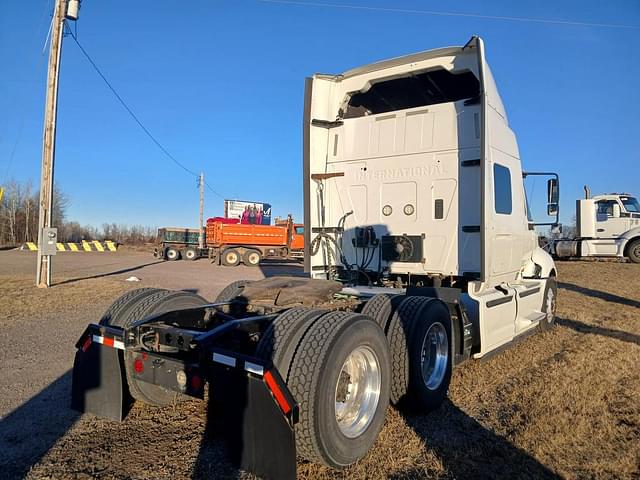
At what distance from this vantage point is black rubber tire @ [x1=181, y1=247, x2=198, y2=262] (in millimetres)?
30516

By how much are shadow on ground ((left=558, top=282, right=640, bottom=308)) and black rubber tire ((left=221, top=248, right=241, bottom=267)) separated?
707 inches

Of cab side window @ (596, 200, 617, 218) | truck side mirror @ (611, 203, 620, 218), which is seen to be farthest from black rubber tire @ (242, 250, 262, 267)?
truck side mirror @ (611, 203, 620, 218)

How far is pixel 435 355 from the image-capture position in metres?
4.41

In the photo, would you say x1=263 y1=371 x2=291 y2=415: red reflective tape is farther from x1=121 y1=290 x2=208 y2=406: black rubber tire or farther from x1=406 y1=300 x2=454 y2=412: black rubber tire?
x1=406 y1=300 x2=454 y2=412: black rubber tire

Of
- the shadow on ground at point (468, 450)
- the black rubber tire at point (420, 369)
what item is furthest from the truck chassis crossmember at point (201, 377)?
the black rubber tire at point (420, 369)

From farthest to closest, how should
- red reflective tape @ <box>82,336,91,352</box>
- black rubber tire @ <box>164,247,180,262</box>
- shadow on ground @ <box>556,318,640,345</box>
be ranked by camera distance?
1. black rubber tire @ <box>164,247,180,262</box>
2. shadow on ground @ <box>556,318,640,345</box>
3. red reflective tape @ <box>82,336,91,352</box>

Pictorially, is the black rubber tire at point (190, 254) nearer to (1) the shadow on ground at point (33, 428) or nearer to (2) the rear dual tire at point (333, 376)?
(1) the shadow on ground at point (33, 428)

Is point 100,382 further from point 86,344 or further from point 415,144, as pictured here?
point 415,144

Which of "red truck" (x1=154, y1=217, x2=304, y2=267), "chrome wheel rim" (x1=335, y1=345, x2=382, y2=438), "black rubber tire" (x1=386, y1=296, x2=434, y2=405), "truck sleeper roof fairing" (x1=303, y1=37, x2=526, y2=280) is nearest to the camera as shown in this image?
"chrome wheel rim" (x1=335, y1=345, x2=382, y2=438)

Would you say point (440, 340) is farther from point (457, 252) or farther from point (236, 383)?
point (236, 383)

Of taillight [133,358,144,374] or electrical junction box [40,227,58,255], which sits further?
electrical junction box [40,227,58,255]

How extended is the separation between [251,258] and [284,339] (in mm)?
24869

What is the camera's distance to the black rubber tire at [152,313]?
137 inches

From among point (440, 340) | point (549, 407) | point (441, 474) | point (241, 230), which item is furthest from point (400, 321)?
point (241, 230)
